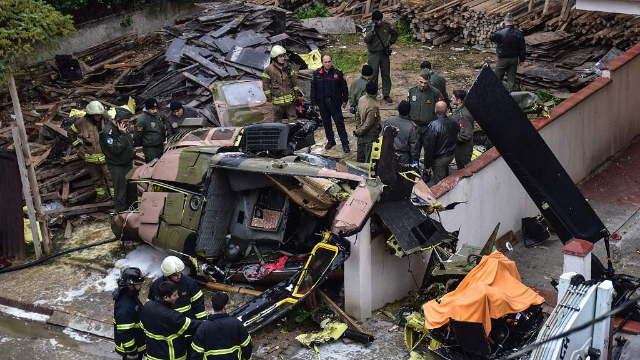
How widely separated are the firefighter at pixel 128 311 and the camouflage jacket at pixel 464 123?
5.95 meters

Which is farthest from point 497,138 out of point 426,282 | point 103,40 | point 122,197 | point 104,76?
point 103,40

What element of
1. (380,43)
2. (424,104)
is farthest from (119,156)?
(380,43)

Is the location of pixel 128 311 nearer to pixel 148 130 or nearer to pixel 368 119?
pixel 148 130

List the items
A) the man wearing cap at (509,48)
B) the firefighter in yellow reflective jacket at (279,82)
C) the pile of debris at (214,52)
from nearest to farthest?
the firefighter in yellow reflective jacket at (279,82) → the man wearing cap at (509,48) → the pile of debris at (214,52)

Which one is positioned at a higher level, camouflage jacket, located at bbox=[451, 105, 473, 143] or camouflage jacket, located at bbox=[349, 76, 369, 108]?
camouflage jacket, located at bbox=[349, 76, 369, 108]

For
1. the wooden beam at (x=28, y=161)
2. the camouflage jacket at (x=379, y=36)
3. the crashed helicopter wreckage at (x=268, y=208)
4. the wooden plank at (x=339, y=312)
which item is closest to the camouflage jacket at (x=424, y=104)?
the crashed helicopter wreckage at (x=268, y=208)

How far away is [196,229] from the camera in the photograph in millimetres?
12195

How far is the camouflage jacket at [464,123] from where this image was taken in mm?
13844

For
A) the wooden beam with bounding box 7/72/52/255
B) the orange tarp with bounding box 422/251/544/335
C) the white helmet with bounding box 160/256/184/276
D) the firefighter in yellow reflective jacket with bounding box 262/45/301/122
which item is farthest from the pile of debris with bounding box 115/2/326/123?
the orange tarp with bounding box 422/251/544/335

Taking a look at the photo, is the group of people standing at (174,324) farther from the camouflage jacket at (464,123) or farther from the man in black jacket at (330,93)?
the man in black jacket at (330,93)

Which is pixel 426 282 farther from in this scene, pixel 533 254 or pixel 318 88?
pixel 318 88

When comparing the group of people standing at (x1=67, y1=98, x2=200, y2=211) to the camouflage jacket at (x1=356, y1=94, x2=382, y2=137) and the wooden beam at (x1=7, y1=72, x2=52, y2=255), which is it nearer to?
the wooden beam at (x1=7, y1=72, x2=52, y2=255)

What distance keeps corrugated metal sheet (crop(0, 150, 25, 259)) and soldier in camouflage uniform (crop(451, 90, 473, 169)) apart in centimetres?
650

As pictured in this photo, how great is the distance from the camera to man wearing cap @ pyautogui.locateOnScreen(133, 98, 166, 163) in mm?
14062
